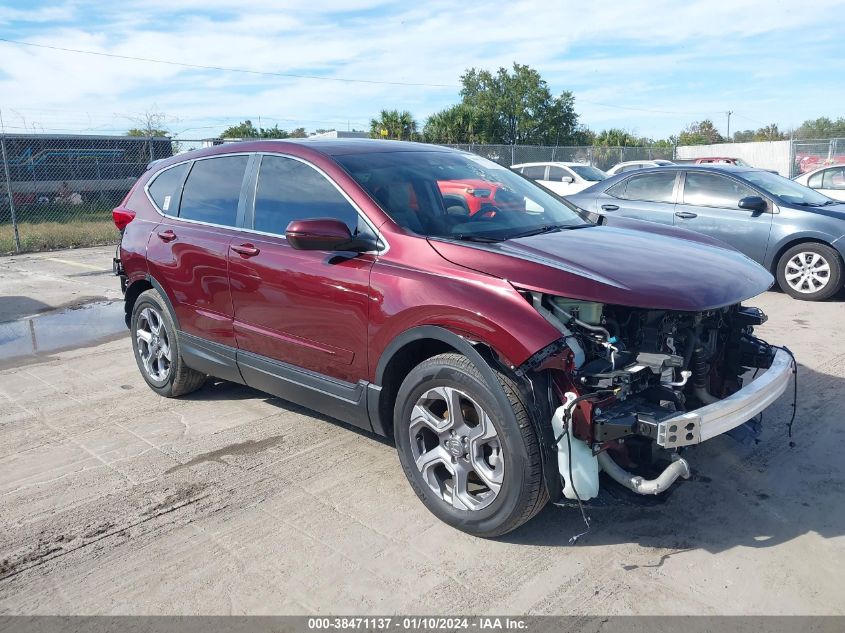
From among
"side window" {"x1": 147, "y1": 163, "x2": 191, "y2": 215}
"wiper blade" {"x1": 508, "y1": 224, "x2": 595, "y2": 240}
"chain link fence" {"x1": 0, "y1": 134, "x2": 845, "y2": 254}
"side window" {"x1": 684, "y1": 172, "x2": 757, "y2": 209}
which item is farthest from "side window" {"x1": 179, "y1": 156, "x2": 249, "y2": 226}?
"chain link fence" {"x1": 0, "y1": 134, "x2": 845, "y2": 254}

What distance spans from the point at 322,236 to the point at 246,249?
94cm

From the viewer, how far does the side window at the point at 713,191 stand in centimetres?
885

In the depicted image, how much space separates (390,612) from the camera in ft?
9.21

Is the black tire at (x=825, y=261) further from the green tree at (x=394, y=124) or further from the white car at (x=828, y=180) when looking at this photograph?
the green tree at (x=394, y=124)

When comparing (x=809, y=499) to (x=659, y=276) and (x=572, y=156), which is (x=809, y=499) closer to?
(x=659, y=276)

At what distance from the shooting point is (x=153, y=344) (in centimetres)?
538

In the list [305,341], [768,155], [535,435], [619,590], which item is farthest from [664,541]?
[768,155]

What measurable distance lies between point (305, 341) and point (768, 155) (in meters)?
34.5

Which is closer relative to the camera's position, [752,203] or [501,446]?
[501,446]

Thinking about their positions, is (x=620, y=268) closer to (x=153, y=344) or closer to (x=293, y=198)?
(x=293, y=198)

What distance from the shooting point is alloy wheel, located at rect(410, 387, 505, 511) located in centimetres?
320

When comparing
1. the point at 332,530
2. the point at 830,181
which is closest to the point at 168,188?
the point at 332,530

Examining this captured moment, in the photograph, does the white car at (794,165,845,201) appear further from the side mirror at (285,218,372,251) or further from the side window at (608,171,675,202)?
the side mirror at (285,218,372,251)

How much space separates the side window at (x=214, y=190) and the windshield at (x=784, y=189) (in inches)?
268
